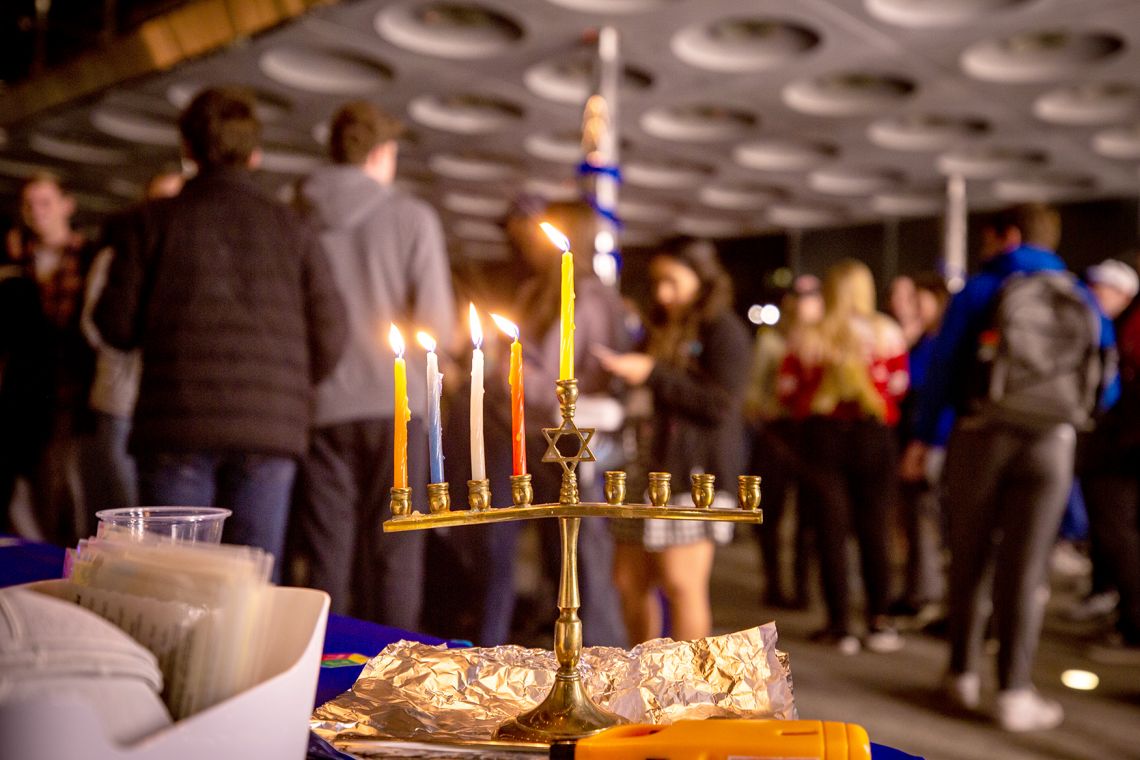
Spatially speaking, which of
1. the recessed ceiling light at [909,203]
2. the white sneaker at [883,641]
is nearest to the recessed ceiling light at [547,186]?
the recessed ceiling light at [909,203]

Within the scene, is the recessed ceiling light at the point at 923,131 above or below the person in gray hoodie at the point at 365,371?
above

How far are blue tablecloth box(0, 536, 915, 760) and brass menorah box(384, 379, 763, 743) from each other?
211mm

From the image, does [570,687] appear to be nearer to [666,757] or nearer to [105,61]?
[666,757]

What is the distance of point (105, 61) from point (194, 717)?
22.8ft

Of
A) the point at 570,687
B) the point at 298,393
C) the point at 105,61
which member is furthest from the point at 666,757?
the point at 105,61

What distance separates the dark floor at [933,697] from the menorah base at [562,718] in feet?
6.74

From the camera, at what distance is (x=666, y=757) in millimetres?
558

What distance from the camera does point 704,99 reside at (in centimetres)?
653

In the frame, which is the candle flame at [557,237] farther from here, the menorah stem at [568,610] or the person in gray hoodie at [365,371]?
the person in gray hoodie at [365,371]

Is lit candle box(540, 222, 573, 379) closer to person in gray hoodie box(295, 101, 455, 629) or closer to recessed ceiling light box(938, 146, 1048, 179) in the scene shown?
person in gray hoodie box(295, 101, 455, 629)

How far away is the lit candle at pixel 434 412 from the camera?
27.7 inches

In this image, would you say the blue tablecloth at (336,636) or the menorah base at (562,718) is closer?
the menorah base at (562,718)

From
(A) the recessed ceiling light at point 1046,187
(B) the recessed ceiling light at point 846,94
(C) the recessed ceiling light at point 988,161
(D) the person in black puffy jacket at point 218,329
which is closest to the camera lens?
(D) the person in black puffy jacket at point 218,329

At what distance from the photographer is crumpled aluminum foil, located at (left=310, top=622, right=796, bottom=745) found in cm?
75
